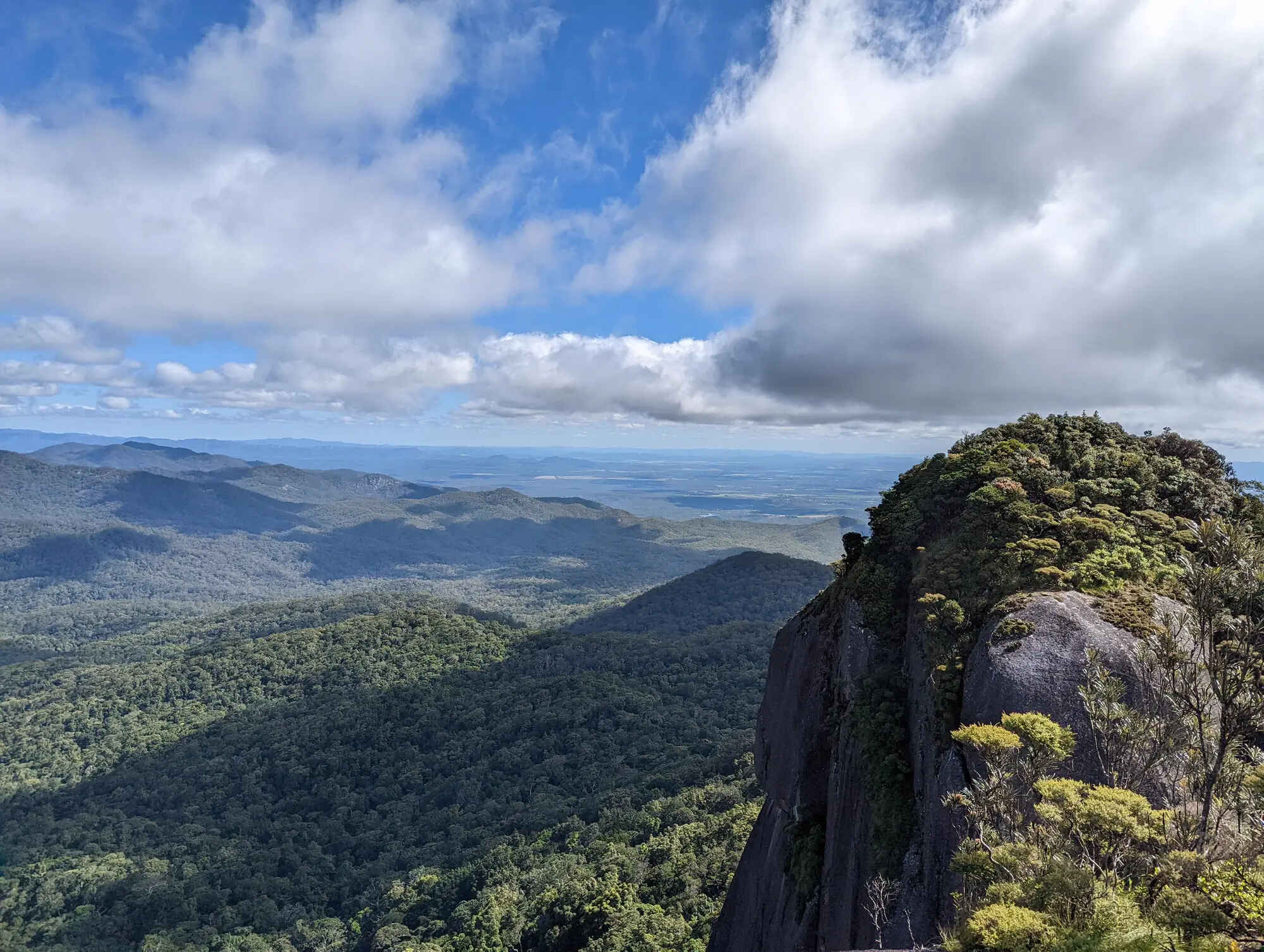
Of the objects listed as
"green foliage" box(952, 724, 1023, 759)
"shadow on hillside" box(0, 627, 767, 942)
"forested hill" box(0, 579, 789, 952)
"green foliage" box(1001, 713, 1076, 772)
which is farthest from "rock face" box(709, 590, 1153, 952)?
"shadow on hillside" box(0, 627, 767, 942)

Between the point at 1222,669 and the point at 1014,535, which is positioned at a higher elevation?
the point at 1014,535

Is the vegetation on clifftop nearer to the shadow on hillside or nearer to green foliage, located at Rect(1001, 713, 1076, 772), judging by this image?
green foliage, located at Rect(1001, 713, 1076, 772)

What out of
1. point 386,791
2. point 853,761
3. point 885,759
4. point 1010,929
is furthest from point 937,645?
point 386,791

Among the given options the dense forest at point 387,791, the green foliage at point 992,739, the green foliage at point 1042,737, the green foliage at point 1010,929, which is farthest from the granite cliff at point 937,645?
the dense forest at point 387,791

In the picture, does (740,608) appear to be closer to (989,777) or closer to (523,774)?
(523,774)

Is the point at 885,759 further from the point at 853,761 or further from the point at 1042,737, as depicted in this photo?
the point at 1042,737

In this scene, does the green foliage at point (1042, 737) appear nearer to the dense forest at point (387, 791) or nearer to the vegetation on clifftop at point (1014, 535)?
the vegetation on clifftop at point (1014, 535)

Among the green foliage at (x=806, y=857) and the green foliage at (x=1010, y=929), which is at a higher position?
the green foliage at (x=1010, y=929)
